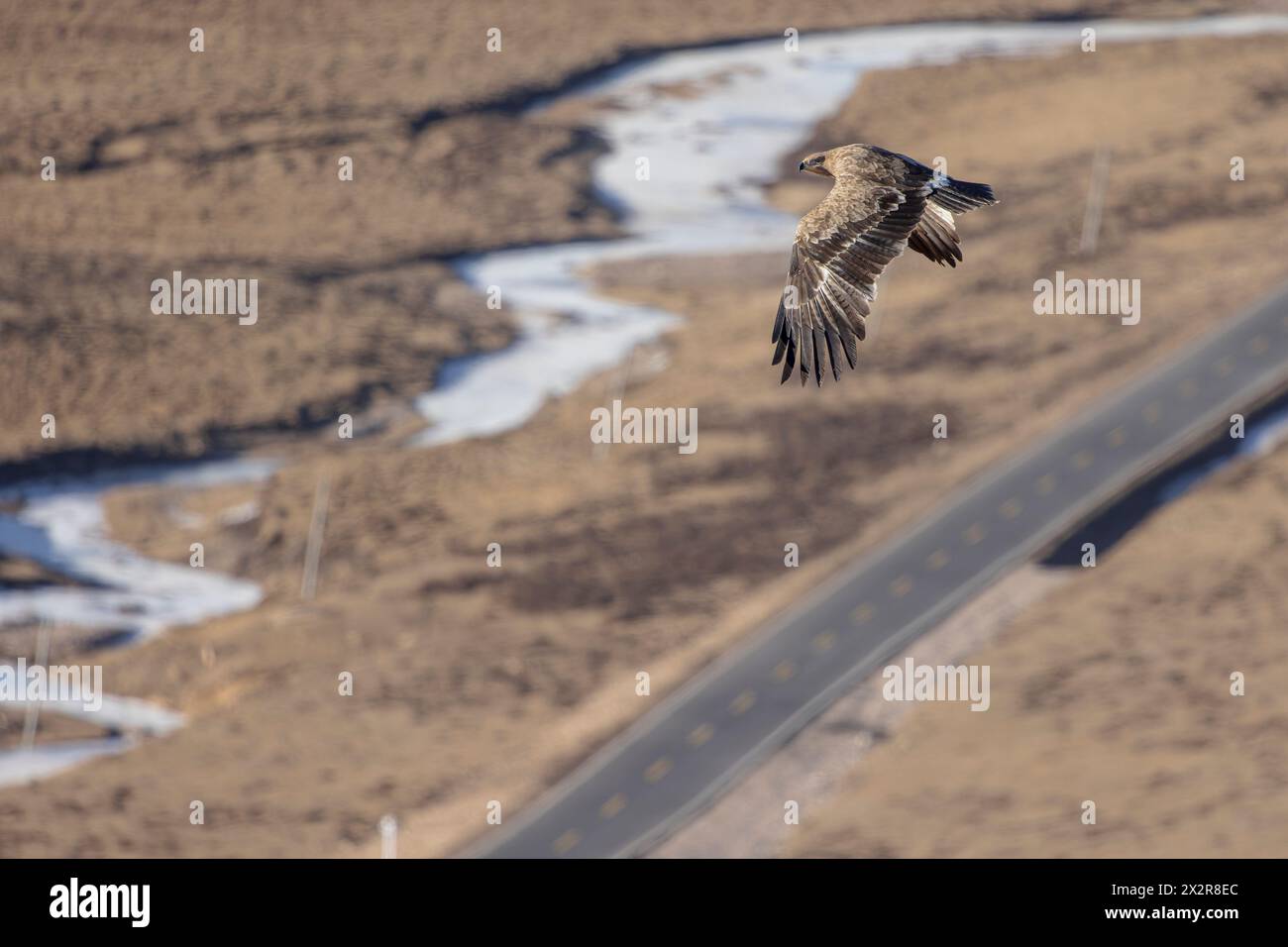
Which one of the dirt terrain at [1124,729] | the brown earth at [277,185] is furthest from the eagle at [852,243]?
the brown earth at [277,185]

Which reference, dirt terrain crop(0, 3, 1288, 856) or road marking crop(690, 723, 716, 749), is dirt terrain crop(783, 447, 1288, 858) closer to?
dirt terrain crop(0, 3, 1288, 856)

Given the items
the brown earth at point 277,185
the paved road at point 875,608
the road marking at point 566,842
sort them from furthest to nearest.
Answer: the brown earth at point 277,185 → the paved road at point 875,608 → the road marking at point 566,842

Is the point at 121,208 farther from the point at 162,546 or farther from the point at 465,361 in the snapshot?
the point at 162,546

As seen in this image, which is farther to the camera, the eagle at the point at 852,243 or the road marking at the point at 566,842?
the road marking at the point at 566,842

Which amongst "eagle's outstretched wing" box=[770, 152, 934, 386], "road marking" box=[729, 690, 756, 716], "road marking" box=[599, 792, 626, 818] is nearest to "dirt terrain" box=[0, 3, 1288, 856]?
"road marking" box=[599, 792, 626, 818]

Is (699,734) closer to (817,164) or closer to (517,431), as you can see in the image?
(517,431)

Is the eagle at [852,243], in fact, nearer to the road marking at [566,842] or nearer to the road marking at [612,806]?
the road marking at [566,842]
